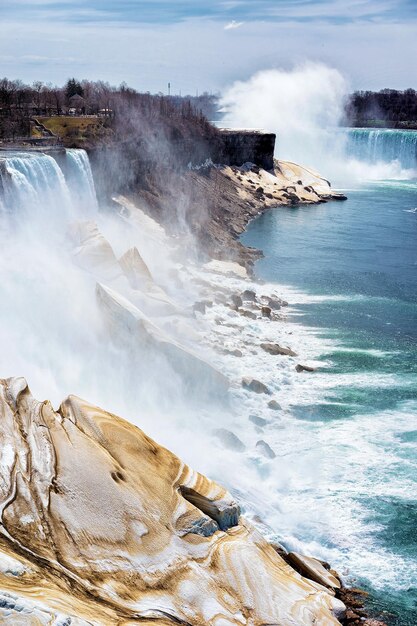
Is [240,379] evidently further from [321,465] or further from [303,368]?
[321,465]

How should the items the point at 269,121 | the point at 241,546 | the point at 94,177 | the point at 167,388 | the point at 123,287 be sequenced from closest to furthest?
the point at 241,546
the point at 167,388
the point at 123,287
the point at 94,177
the point at 269,121

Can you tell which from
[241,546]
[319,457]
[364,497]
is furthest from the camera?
[319,457]

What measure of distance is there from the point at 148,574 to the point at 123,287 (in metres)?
24.4

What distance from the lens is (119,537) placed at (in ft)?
49.9

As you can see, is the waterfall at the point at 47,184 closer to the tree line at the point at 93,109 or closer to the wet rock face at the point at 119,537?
the tree line at the point at 93,109

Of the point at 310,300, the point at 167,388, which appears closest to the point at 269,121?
the point at 310,300

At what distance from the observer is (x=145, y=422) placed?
27297 millimetres

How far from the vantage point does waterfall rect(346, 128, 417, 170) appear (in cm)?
12406

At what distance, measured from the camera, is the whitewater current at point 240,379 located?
76.3 feet

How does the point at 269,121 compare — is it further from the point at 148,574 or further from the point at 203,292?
the point at 148,574

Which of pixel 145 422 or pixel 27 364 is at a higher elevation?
pixel 27 364

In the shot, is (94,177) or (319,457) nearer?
(319,457)

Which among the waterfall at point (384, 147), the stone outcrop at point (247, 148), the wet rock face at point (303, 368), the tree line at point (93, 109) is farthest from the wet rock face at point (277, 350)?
the waterfall at point (384, 147)

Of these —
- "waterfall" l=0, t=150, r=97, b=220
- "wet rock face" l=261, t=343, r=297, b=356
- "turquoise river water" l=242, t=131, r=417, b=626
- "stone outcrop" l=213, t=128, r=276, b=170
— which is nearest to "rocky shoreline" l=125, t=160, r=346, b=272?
"stone outcrop" l=213, t=128, r=276, b=170
